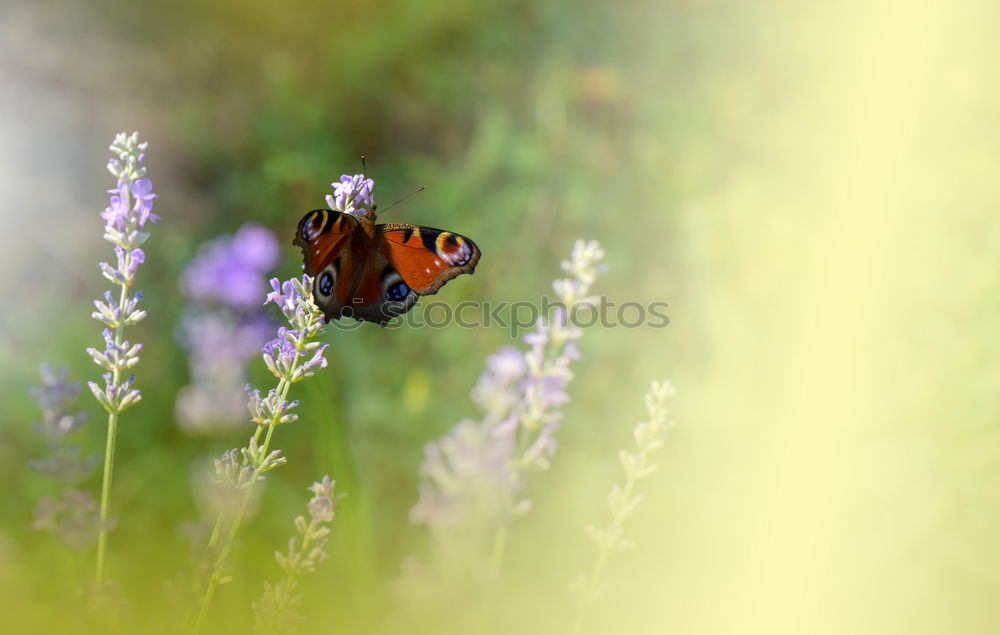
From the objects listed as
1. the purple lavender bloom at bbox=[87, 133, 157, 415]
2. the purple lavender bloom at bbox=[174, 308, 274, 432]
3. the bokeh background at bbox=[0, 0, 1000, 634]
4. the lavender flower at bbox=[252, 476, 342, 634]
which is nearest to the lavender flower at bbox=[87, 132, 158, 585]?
the purple lavender bloom at bbox=[87, 133, 157, 415]

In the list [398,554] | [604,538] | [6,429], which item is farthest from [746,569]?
[6,429]

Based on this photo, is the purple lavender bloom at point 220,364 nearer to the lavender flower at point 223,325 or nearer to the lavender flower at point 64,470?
the lavender flower at point 223,325

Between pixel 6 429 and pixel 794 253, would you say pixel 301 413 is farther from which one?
pixel 794 253

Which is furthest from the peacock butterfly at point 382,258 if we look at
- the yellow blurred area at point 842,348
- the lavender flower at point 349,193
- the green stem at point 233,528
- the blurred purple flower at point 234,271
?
the yellow blurred area at point 842,348

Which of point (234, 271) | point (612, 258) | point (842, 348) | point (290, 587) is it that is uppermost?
point (612, 258)

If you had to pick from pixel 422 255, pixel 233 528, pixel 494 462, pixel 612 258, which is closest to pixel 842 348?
pixel 612 258

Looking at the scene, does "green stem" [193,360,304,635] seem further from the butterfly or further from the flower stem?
the butterfly

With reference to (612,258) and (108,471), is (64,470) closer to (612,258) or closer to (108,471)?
(108,471)
